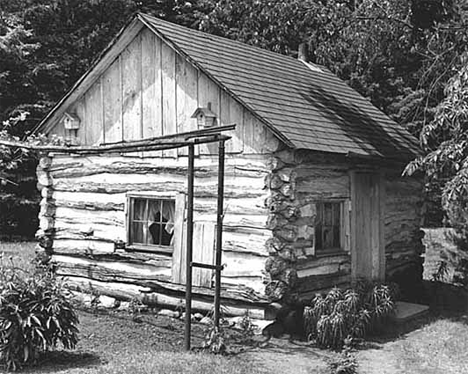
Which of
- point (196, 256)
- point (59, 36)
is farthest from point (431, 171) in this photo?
point (59, 36)

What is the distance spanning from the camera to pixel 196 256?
11242 millimetres

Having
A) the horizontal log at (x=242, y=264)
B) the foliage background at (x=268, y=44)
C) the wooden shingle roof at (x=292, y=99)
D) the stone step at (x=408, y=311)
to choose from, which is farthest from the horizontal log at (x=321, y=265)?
the foliage background at (x=268, y=44)

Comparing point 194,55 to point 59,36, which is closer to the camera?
point 194,55

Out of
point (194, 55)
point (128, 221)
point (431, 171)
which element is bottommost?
point (128, 221)

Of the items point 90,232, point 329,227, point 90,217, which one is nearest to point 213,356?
point 329,227

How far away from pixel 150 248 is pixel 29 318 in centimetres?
406

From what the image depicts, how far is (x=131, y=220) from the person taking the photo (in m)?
12.2

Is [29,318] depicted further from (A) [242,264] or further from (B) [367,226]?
(B) [367,226]

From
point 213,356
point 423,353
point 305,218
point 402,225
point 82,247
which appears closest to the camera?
point 213,356

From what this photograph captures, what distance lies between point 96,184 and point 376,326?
558 centimetres

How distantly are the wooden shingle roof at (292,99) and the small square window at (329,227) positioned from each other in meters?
1.08

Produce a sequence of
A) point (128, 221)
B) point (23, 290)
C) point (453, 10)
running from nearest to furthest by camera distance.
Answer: point (23, 290)
point (128, 221)
point (453, 10)

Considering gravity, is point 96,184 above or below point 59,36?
below

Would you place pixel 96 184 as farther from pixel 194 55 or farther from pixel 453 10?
pixel 453 10
